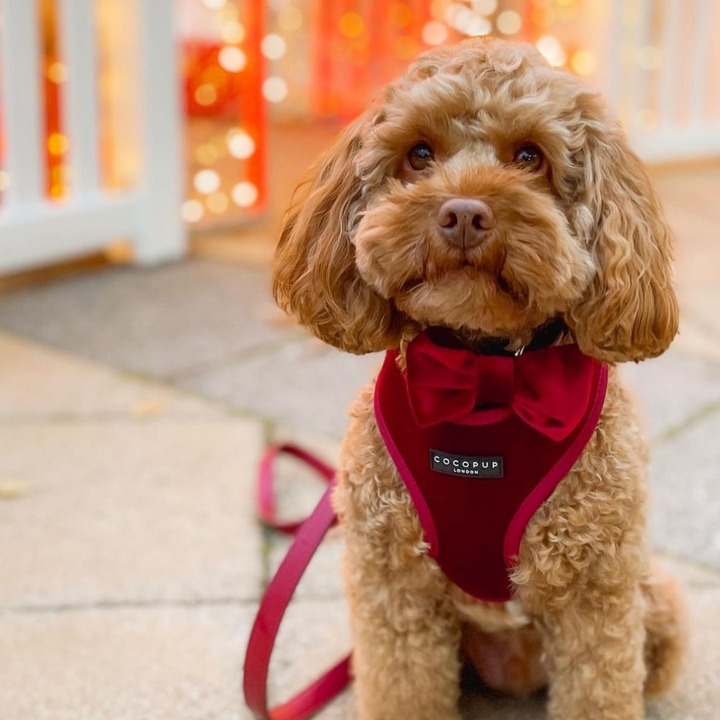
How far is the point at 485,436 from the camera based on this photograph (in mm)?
1532

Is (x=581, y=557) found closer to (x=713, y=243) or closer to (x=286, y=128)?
(x=713, y=243)

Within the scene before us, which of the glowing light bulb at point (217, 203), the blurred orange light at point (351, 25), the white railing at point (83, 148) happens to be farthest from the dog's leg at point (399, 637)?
the blurred orange light at point (351, 25)

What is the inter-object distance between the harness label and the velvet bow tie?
2.0 inches

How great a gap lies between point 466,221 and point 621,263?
215mm

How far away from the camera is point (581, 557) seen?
1566mm

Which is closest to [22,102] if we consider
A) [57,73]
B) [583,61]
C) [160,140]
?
[57,73]

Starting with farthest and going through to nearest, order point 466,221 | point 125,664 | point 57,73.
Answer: point 57,73 → point 125,664 → point 466,221

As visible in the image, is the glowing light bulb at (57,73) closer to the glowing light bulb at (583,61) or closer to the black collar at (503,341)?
the black collar at (503,341)

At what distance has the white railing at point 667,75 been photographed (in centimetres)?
650

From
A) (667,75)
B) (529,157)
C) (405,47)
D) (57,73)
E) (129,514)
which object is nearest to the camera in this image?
(529,157)

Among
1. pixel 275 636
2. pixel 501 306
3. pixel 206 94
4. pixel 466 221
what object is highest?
pixel 466 221

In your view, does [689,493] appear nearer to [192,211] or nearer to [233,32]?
[192,211]

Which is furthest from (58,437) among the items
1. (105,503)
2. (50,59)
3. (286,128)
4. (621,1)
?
(286,128)

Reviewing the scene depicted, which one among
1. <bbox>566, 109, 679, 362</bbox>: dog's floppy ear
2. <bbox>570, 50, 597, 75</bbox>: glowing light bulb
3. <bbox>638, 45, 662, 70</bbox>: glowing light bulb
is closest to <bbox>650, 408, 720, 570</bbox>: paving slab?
<bbox>566, 109, 679, 362</bbox>: dog's floppy ear
